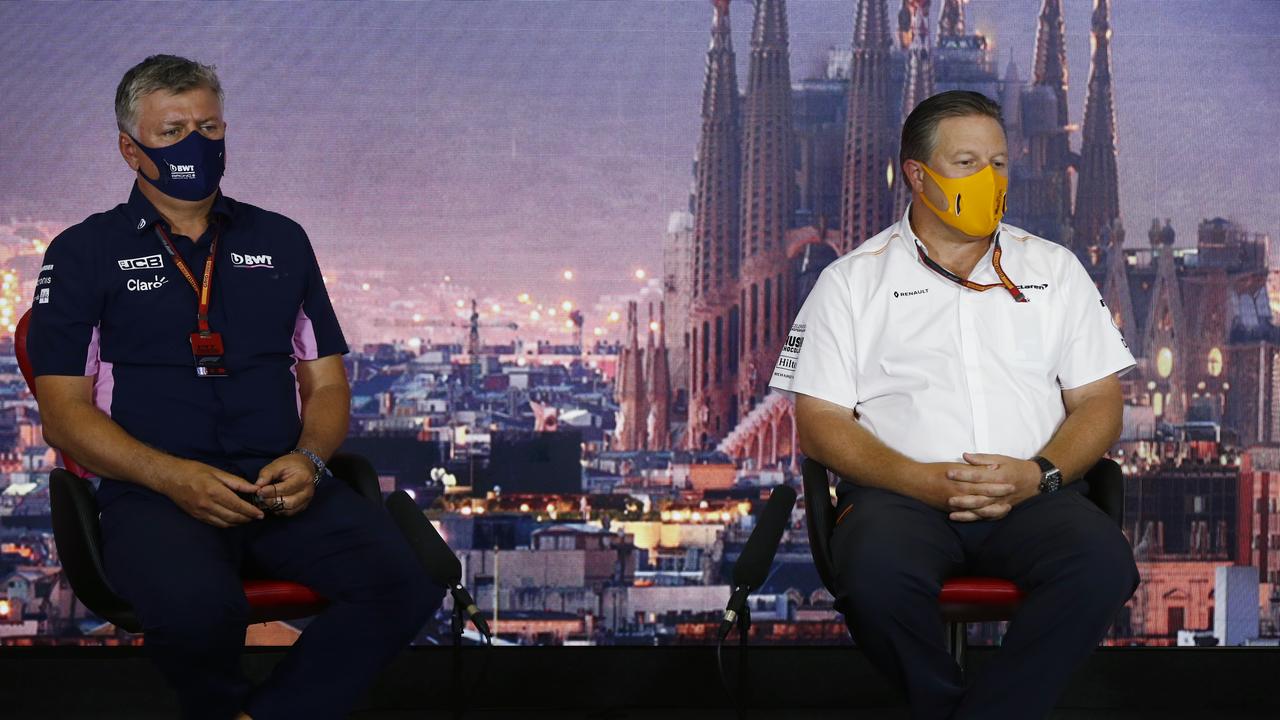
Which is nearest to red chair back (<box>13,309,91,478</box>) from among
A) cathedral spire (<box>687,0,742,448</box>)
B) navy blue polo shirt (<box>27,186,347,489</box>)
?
navy blue polo shirt (<box>27,186,347,489</box>)

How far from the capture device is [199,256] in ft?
8.27

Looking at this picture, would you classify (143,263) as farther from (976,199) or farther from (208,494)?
(976,199)

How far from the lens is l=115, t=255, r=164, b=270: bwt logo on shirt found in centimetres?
243

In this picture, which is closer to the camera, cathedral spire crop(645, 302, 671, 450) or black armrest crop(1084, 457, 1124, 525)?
black armrest crop(1084, 457, 1124, 525)

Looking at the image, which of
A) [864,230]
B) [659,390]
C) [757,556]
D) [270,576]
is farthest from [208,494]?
[864,230]

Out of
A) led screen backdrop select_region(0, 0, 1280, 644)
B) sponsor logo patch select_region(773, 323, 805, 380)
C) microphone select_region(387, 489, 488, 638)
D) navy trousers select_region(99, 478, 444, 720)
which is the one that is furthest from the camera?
led screen backdrop select_region(0, 0, 1280, 644)

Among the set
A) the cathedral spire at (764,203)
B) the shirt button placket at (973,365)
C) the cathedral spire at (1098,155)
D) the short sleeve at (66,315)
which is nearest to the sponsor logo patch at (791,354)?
the shirt button placket at (973,365)

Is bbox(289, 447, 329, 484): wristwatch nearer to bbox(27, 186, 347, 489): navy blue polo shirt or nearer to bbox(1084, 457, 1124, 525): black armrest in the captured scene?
bbox(27, 186, 347, 489): navy blue polo shirt

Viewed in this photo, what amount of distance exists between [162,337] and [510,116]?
1.80 metres

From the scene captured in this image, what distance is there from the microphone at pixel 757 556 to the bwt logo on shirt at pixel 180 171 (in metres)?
1.38

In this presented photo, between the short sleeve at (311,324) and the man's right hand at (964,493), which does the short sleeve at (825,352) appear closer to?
the man's right hand at (964,493)

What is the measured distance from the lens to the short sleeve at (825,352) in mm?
2568

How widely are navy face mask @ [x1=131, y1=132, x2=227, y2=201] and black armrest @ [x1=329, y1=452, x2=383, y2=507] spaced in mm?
636

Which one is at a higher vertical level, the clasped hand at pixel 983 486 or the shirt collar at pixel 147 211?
the shirt collar at pixel 147 211
